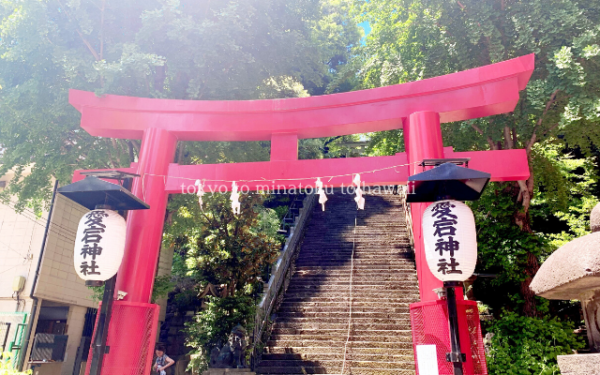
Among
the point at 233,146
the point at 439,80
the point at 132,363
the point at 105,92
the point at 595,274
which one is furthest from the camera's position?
the point at 233,146

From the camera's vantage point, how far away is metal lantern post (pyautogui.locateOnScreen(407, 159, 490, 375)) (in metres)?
4.77

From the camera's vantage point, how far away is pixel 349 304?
10.6 meters

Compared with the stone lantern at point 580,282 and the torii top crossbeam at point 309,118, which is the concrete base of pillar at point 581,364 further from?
the torii top crossbeam at point 309,118

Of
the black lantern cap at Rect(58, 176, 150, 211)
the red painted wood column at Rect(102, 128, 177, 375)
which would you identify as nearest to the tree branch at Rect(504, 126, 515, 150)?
the red painted wood column at Rect(102, 128, 177, 375)

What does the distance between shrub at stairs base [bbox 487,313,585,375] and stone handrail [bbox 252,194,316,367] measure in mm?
4704

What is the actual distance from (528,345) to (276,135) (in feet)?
19.8

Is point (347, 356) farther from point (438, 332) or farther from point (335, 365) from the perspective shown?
point (438, 332)

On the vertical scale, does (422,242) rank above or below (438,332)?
above

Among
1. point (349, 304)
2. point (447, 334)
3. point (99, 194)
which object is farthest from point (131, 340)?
point (349, 304)

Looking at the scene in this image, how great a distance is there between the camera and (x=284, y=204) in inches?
704

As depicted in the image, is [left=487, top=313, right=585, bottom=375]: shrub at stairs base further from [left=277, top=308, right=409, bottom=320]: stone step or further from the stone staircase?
[left=277, top=308, right=409, bottom=320]: stone step

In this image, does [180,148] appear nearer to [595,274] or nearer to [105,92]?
[105,92]

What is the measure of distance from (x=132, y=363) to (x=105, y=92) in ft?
16.6

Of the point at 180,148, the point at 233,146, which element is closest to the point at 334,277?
the point at 233,146
